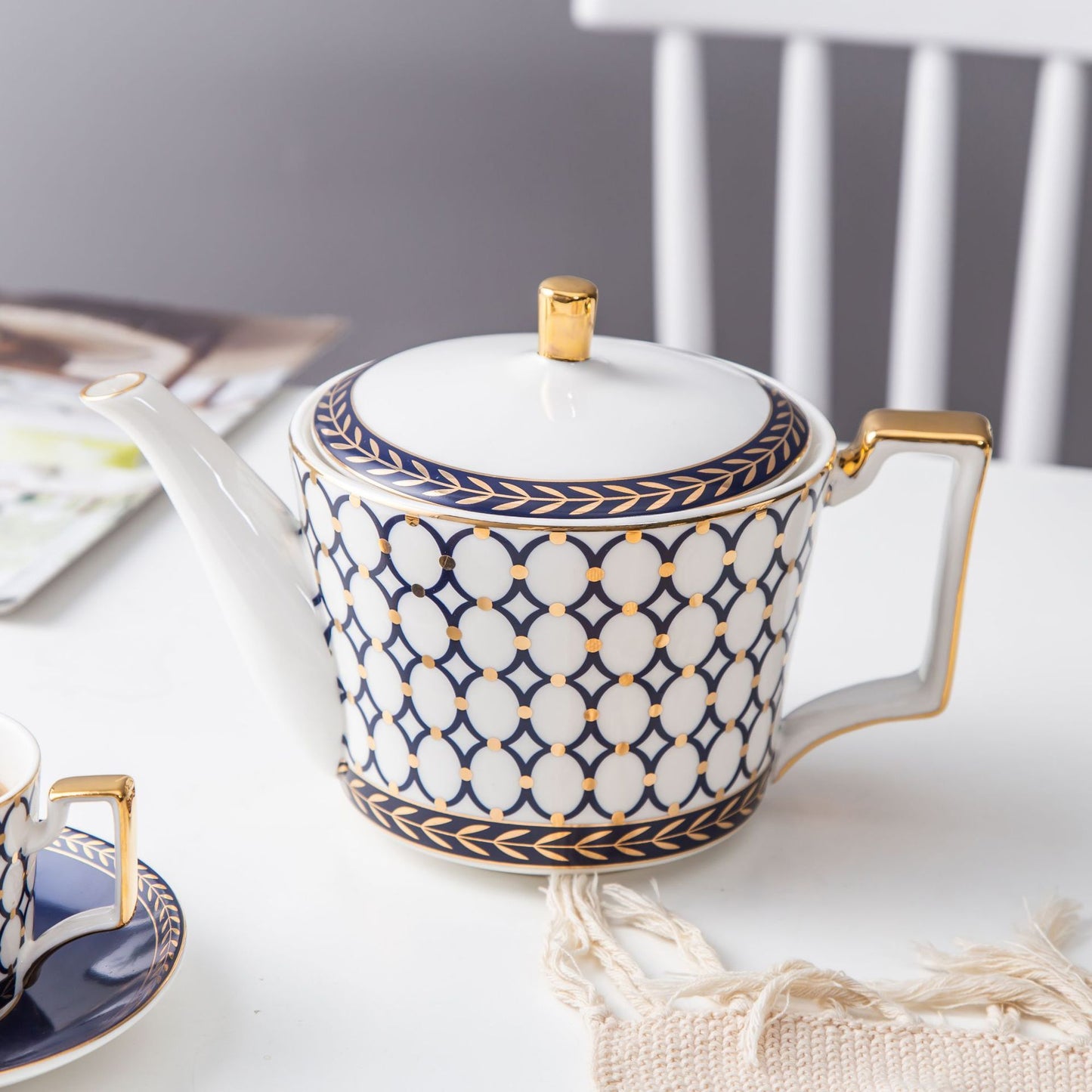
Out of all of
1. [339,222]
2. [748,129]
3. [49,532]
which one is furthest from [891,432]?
[339,222]

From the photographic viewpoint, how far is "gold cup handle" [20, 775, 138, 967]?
0.37 m

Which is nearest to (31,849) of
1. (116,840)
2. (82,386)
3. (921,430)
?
(116,840)

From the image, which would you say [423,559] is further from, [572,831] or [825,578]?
[825,578]

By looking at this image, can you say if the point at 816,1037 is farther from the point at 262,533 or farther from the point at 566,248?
the point at 566,248

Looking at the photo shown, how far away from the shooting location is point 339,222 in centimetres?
165

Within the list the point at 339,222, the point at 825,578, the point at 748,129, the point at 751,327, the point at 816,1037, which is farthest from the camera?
the point at 339,222

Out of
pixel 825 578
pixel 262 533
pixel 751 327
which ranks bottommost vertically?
pixel 751 327

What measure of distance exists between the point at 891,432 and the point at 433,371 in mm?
148

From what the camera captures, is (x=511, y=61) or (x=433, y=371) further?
(x=511, y=61)

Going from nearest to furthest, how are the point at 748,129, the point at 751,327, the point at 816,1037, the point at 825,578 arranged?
the point at 816,1037, the point at 825,578, the point at 748,129, the point at 751,327

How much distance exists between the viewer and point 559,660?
0.40 m

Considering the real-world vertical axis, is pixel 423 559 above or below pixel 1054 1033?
above

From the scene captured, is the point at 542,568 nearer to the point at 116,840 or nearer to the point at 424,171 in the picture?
the point at 116,840

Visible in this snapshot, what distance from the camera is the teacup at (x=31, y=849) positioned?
1.18ft
